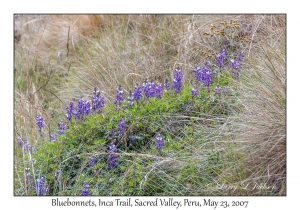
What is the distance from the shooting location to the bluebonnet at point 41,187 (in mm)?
3564

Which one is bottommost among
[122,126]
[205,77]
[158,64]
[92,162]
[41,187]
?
[41,187]

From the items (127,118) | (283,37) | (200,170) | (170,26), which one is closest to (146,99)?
(127,118)

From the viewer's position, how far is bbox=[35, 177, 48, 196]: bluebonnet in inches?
140

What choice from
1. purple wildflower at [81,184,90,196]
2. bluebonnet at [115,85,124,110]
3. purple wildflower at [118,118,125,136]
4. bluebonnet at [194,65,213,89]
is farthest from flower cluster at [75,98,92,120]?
bluebonnet at [194,65,213,89]

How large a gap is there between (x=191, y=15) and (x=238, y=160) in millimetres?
3252

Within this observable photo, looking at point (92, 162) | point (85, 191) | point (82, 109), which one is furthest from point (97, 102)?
point (85, 191)

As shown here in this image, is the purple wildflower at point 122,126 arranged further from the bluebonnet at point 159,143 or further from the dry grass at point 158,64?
the dry grass at point 158,64

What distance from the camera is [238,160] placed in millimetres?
3340

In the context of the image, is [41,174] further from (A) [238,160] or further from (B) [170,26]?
(B) [170,26]

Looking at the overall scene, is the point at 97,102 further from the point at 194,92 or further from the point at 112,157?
the point at 194,92

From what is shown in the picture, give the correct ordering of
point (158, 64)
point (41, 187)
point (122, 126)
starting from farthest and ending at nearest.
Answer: point (158, 64)
point (122, 126)
point (41, 187)

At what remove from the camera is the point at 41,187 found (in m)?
3.61

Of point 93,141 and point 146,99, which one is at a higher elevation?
point 146,99

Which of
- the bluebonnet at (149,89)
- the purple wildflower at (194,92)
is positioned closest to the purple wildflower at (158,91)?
the bluebonnet at (149,89)
